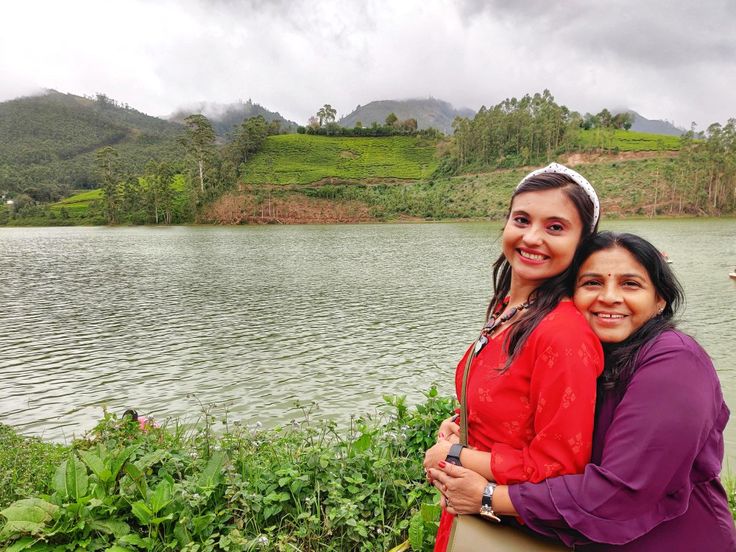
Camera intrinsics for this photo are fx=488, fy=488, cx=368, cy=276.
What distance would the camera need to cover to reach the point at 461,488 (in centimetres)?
194

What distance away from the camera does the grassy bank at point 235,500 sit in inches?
138

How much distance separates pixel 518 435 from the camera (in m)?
1.95

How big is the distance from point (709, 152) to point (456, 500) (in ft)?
313

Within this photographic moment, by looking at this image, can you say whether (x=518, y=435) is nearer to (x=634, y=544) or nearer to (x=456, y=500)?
(x=456, y=500)

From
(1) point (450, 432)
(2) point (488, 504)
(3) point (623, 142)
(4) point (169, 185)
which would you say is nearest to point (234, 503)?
(1) point (450, 432)

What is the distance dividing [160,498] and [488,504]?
2823 millimetres

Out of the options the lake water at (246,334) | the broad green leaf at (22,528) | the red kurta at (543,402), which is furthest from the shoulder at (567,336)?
the lake water at (246,334)

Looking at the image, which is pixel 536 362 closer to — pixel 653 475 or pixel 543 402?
pixel 543 402

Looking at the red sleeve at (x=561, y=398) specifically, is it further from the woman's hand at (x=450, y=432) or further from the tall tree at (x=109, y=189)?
the tall tree at (x=109, y=189)

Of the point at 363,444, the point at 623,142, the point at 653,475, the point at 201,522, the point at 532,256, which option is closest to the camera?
the point at 653,475

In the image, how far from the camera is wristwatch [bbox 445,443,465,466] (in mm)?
2023

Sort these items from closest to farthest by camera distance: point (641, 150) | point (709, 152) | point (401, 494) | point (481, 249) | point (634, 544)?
point (634, 544) < point (401, 494) < point (481, 249) < point (709, 152) < point (641, 150)

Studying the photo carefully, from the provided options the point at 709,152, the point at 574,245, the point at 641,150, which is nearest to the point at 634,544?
the point at 574,245

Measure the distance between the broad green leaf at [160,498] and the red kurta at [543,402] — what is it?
106 inches
